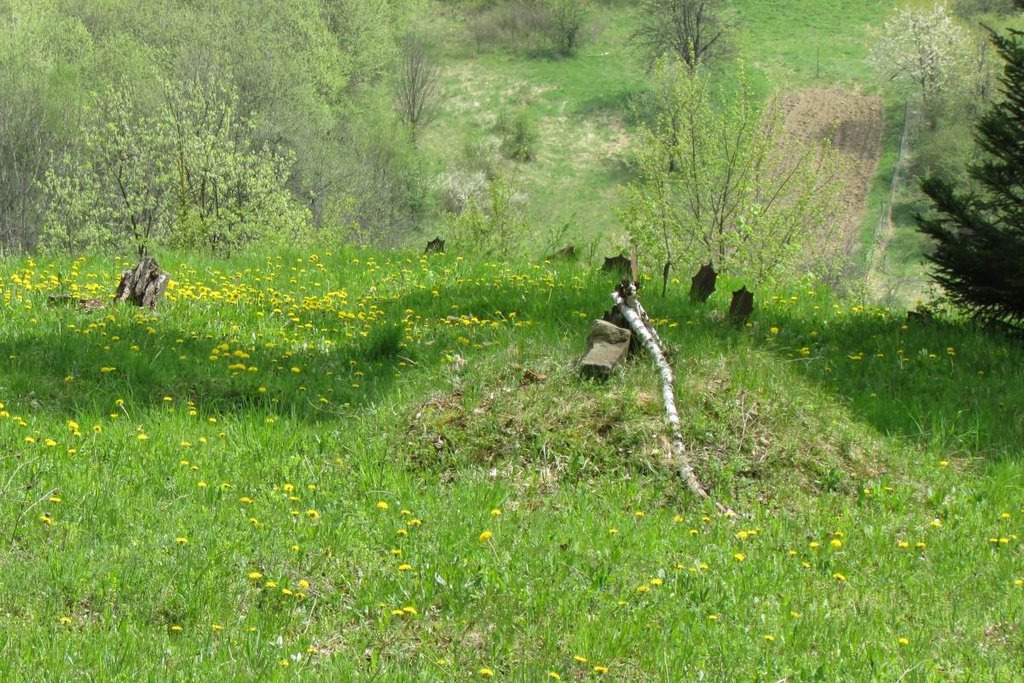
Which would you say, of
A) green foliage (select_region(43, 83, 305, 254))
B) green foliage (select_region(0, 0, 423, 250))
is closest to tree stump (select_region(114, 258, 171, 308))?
green foliage (select_region(0, 0, 423, 250))

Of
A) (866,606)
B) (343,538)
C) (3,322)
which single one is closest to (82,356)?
(3,322)

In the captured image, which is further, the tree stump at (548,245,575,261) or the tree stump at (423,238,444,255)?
the tree stump at (423,238,444,255)

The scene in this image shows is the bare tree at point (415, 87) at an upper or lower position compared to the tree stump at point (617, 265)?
lower

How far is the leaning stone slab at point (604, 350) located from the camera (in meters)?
7.57

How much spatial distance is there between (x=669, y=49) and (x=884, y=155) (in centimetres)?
1651

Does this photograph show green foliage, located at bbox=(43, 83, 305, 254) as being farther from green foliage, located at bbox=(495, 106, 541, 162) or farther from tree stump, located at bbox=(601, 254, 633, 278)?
green foliage, located at bbox=(495, 106, 541, 162)

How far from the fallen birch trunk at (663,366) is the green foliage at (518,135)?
185 feet

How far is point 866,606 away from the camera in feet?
17.2

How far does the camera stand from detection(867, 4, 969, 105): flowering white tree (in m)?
64.4

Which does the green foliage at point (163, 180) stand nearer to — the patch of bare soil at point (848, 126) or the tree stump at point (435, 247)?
the tree stump at point (435, 247)

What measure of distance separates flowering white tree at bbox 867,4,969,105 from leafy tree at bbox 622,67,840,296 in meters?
42.7

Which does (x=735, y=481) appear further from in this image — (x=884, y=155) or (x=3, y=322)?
(x=884, y=155)

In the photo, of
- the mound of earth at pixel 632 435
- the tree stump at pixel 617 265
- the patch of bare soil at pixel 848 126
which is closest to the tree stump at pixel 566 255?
the tree stump at pixel 617 265

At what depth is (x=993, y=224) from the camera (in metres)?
9.73
